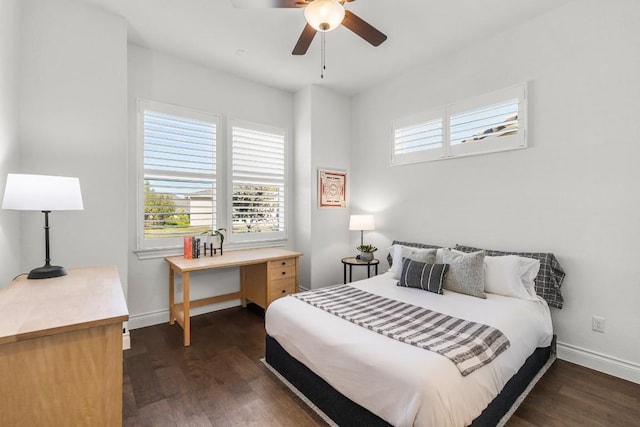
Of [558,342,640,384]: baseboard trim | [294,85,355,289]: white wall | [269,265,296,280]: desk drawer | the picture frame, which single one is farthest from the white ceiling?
[558,342,640,384]: baseboard trim

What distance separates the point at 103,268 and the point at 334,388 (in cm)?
189

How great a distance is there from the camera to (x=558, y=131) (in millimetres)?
2566

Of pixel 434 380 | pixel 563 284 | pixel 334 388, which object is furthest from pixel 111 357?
pixel 563 284

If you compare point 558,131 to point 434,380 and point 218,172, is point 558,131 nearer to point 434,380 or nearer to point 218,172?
point 434,380

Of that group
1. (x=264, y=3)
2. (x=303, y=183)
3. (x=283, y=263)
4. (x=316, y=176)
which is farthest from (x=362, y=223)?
(x=264, y=3)

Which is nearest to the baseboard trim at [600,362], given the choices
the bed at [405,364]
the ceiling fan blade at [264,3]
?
the bed at [405,364]

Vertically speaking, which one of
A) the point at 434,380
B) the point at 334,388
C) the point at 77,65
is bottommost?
the point at 334,388

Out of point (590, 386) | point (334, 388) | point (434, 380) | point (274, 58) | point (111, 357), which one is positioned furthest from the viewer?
point (274, 58)

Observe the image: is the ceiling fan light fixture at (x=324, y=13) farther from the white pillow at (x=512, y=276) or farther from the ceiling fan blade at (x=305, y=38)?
the white pillow at (x=512, y=276)

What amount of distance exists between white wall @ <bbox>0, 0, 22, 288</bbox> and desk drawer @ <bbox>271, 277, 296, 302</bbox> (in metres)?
2.16

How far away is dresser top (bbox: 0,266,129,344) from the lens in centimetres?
113

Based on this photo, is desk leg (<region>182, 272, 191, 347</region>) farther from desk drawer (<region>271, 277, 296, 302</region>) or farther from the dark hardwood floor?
desk drawer (<region>271, 277, 296, 302</region>)

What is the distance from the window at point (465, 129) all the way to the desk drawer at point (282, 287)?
201cm

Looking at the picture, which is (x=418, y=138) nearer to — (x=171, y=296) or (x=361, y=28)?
(x=361, y=28)
